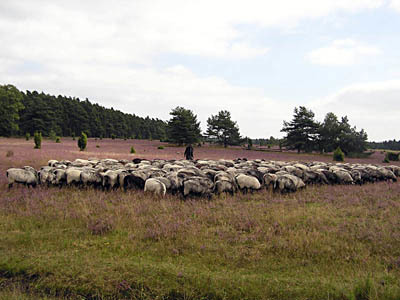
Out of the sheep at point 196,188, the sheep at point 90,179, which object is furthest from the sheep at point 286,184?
the sheep at point 90,179

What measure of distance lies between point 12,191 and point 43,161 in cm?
1049

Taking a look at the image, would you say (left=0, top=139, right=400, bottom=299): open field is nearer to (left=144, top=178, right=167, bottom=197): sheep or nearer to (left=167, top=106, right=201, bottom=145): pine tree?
(left=144, top=178, right=167, bottom=197): sheep

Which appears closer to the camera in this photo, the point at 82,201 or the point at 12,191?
the point at 82,201

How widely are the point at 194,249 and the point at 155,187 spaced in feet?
14.6

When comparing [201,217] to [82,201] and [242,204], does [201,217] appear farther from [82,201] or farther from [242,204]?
[82,201]

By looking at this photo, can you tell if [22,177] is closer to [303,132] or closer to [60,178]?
[60,178]

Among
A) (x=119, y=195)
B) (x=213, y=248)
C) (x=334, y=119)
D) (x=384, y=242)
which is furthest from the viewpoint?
(x=334, y=119)

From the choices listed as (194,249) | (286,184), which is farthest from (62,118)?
(194,249)

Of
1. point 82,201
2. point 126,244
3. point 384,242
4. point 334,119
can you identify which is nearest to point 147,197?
point 82,201

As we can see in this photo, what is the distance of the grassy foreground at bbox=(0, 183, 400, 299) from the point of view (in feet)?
Result: 13.4

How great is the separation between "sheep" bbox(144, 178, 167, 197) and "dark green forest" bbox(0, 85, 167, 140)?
205 ft

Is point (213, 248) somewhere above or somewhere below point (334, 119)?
below

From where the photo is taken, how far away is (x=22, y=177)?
33.9 feet

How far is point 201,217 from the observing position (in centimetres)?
719
